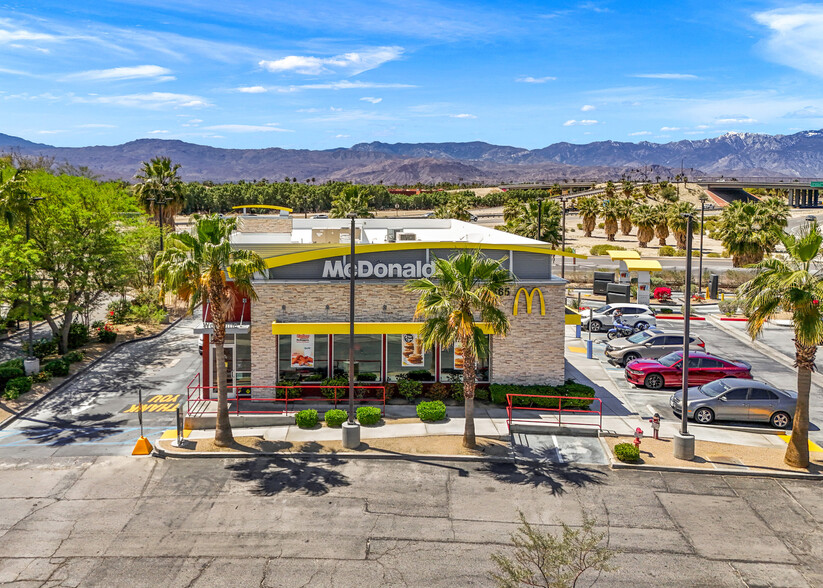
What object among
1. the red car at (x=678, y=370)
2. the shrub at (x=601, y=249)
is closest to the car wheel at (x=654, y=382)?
the red car at (x=678, y=370)

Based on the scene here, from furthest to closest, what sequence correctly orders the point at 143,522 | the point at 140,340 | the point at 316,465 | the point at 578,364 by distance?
1. the point at 140,340
2. the point at 578,364
3. the point at 316,465
4. the point at 143,522

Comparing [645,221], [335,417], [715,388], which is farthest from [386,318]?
[645,221]

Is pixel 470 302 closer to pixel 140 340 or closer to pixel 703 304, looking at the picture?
pixel 140 340

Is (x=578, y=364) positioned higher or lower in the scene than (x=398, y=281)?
lower

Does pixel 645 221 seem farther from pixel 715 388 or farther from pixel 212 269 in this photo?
pixel 212 269

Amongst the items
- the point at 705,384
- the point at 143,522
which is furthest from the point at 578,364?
the point at 143,522

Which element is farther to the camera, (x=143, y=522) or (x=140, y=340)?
(x=140, y=340)

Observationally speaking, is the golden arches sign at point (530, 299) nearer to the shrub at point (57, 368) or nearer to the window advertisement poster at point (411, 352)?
the window advertisement poster at point (411, 352)
